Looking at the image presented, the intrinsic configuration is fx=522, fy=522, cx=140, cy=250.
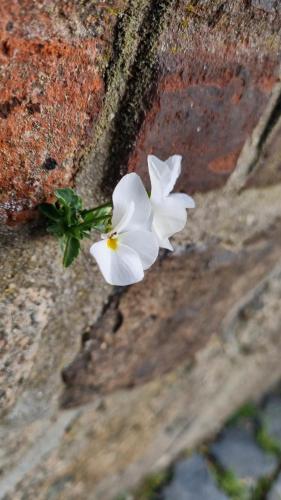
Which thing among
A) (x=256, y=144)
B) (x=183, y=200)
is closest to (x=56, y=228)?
(x=183, y=200)

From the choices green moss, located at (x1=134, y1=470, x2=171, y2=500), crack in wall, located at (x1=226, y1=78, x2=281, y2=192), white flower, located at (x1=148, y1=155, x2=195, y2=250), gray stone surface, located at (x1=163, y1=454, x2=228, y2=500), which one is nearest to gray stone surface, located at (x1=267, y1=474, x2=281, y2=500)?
gray stone surface, located at (x1=163, y1=454, x2=228, y2=500)

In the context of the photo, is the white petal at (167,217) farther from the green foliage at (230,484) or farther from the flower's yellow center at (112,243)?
the green foliage at (230,484)

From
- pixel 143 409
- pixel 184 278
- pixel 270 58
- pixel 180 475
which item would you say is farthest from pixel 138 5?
pixel 180 475

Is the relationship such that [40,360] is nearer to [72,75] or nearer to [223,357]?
[72,75]

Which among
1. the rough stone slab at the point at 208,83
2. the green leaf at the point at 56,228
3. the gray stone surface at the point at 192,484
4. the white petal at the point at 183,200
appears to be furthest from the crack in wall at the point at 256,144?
the gray stone surface at the point at 192,484

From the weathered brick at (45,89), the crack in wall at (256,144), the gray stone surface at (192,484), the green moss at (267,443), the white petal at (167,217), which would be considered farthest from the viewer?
the green moss at (267,443)

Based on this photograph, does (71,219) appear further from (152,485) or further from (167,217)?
(152,485)

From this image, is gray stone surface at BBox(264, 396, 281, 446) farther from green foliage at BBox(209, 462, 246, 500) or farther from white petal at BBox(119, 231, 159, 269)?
white petal at BBox(119, 231, 159, 269)

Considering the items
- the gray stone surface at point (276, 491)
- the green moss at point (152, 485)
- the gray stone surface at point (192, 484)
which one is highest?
the gray stone surface at point (276, 491)
